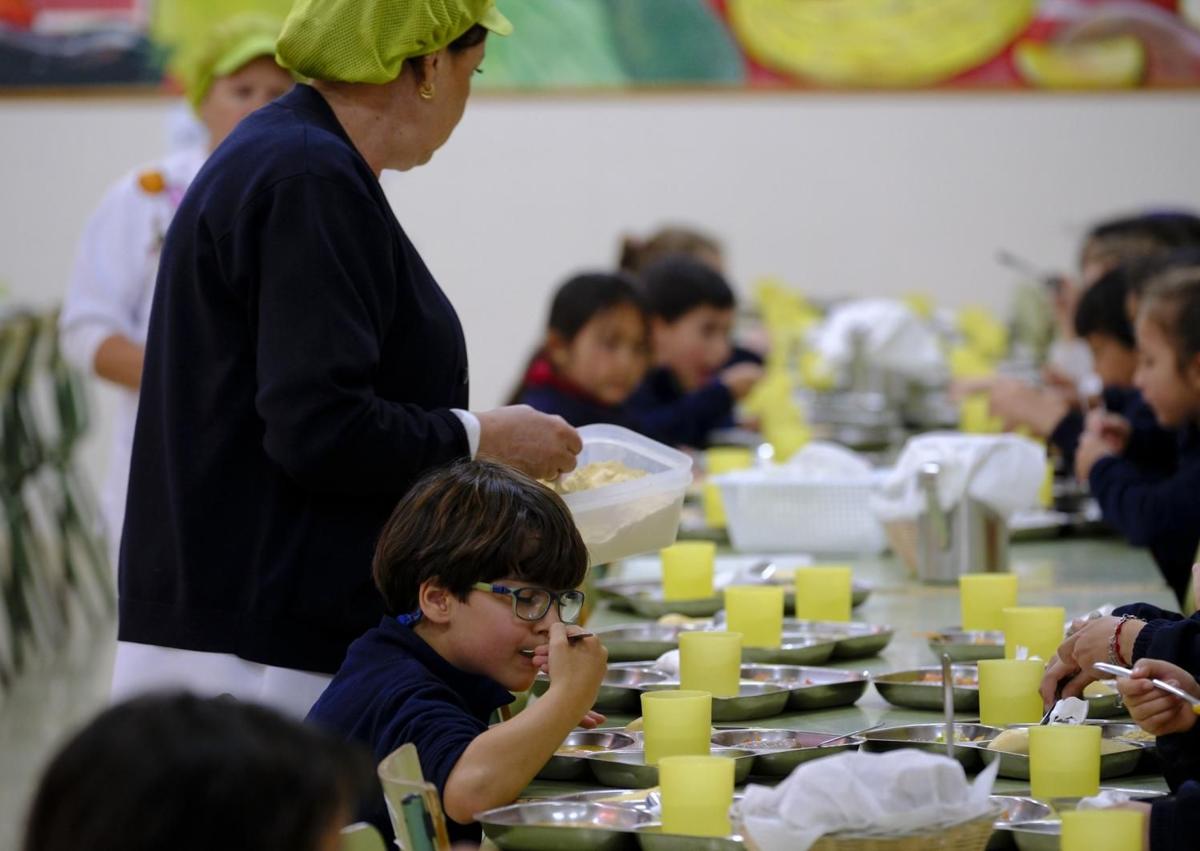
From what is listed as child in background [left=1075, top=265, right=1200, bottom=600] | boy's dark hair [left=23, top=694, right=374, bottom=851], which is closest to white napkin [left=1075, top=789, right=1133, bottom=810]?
boy's dark hair [left=23, top=694, right=374, bottom=851]

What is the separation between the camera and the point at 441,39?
2.03m

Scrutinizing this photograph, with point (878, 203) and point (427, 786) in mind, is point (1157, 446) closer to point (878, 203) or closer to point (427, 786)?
point (427, 786)

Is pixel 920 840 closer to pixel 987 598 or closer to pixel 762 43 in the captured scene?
pixel 987 598

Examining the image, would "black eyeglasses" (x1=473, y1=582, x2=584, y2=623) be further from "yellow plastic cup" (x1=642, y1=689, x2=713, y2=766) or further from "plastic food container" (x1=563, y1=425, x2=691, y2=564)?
"plastic food container" (x1=563, y1=425, x2=691, y2=564)

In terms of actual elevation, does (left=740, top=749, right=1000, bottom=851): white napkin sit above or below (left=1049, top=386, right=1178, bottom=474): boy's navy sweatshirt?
below

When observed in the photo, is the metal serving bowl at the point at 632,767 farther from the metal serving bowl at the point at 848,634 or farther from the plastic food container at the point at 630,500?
the metal serving bowl at the point at 848,634

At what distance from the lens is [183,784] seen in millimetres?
938

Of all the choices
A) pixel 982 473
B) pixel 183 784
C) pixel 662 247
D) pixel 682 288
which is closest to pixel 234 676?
pixel 183 784

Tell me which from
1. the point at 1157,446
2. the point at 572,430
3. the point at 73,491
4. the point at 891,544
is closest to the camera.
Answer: the point at 572,430

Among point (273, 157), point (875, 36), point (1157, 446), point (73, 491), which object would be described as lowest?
point (73, 491)

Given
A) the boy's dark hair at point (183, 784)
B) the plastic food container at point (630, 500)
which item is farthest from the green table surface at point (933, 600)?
the boy's dark hair at point (183, 784)

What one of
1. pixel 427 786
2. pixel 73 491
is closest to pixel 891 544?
pixel 427 786

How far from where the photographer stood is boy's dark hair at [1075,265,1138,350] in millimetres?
3914

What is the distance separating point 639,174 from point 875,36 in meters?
1.38
